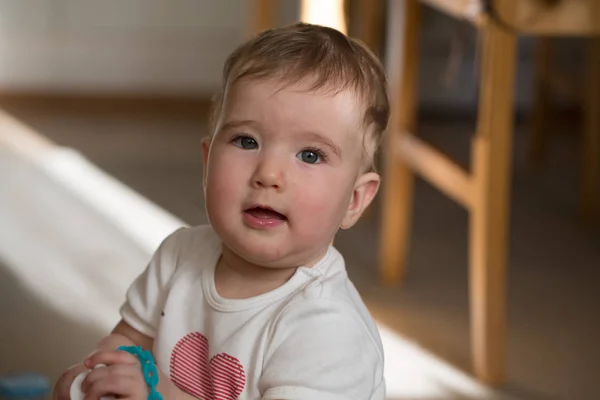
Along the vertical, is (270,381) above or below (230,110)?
below

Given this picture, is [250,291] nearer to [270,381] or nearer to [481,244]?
[270,381]

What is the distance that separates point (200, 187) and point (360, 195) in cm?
150

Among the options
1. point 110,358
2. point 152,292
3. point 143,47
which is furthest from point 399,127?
point 143,47

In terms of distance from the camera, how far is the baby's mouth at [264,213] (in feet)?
2.86

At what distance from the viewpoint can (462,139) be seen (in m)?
2.88

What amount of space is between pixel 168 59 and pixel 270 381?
2.39 m

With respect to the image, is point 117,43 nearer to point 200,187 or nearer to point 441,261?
point 200,187

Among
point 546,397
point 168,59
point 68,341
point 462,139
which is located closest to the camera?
point 546,397

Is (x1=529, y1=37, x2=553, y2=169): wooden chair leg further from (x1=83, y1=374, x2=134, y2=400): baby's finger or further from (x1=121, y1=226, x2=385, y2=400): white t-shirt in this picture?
(x1=83, y1=374, x2=134, y2=400): baby's finger

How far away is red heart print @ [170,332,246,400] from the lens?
2.95 ft

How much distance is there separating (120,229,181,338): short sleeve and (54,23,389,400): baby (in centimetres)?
4

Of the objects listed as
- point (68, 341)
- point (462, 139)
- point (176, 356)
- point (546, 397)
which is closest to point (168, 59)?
point (462, 139)

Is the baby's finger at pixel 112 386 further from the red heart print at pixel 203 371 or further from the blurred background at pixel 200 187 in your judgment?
the blurred background at pixel 200 187

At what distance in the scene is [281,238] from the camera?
2.87 ft
